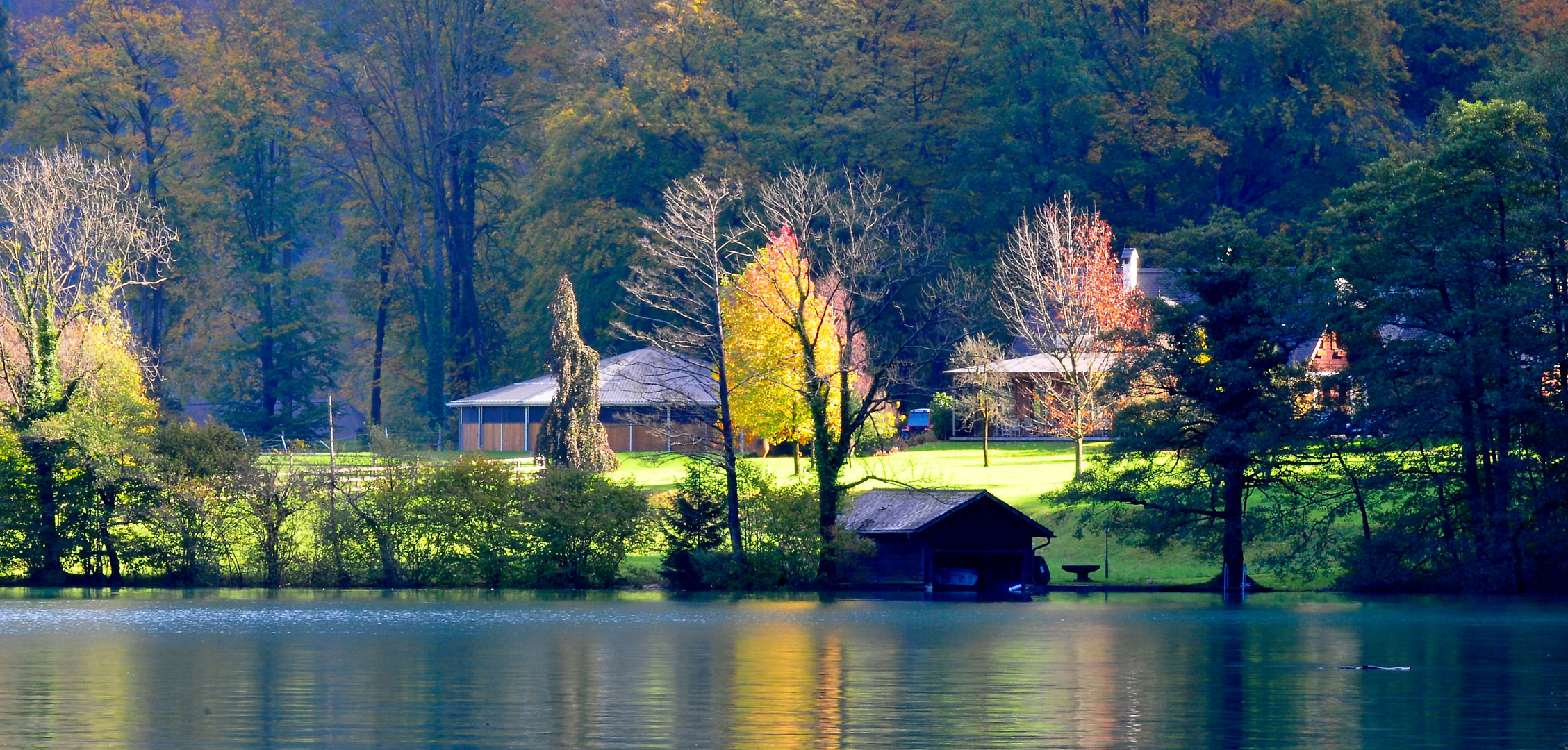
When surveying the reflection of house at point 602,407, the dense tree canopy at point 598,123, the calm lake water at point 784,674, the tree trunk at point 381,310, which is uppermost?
the dense tree canopy at point 598,123

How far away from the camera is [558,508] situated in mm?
54062

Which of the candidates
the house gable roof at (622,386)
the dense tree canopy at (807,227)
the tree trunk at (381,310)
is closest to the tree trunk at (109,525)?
the dense tree canopy at (807,227)

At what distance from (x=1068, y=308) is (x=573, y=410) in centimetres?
1833

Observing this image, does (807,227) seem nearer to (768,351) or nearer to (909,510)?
(909,510)

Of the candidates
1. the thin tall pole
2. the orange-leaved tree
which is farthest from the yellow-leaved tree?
the thin tall pole

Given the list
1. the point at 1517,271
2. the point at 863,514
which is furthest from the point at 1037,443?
the point at 1517,271

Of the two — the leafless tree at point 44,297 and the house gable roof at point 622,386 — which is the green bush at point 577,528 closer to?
the leafless tree at point 44,297

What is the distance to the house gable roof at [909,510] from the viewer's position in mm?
51500

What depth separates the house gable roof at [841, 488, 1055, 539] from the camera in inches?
2028

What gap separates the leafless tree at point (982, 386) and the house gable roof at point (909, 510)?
51.3ft

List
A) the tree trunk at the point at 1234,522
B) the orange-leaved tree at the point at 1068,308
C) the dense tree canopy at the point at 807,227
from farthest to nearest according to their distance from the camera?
the orange-leaved tree at the point at 1068,308
the tree trunk at the point at 1234,522
the dense tree canopy at the point at 807,227

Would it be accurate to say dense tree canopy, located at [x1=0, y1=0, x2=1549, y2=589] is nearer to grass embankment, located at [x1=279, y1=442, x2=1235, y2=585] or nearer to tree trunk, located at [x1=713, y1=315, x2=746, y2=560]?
tree trunk, located at [x1=713, y1=315, x2=746, y2=560]

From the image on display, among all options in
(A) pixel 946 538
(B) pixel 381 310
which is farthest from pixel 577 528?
(B) pixel 381 310

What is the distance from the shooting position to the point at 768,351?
226ft
